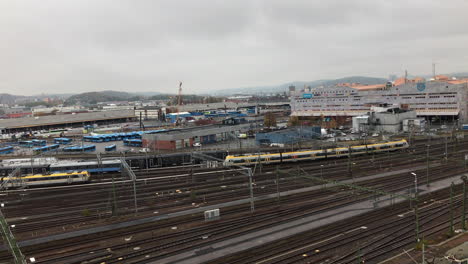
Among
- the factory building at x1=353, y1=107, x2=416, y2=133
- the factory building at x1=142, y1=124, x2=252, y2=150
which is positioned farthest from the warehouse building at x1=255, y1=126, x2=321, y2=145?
the factory building at x1=353, y1=107, x2=416, y2=133

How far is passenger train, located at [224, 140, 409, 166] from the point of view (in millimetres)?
31219

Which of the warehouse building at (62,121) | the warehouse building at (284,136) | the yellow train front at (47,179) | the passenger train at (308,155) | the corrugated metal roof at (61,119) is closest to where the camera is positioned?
the yellow train front at (47,179)

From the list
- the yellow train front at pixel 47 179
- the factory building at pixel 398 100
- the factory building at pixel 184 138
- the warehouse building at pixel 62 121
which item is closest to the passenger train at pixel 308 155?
the factory building at pixel 184 138

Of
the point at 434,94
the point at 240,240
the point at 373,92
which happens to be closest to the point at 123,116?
the point at 373,92

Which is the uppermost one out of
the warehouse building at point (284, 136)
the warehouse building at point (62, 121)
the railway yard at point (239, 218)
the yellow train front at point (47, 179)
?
the warehouse building at point (62, 121)

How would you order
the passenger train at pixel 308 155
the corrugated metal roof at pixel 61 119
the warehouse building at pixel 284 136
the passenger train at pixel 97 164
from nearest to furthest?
the passenger train at pixel 97 164 < the passenger train at pixel 308 155 < the warehouse building at pixel 284 136 < the corrugated metal roof at pixel 61 119

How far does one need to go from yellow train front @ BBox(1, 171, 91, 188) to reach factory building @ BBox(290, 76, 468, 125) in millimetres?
59521

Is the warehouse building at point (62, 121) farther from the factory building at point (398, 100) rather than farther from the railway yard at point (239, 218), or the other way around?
the railway yard at point (239, 218)

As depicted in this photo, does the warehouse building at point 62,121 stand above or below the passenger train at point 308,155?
above

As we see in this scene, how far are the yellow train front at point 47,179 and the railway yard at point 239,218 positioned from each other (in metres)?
0.60

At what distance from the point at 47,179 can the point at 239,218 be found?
62.3 feet

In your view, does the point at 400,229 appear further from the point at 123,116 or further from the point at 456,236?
the point at 123,116

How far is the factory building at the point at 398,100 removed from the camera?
6144 centimetres

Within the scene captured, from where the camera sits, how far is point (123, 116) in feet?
308
